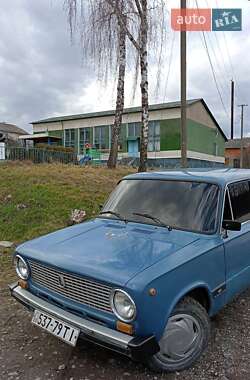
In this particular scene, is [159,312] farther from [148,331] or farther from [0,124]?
[0,124]

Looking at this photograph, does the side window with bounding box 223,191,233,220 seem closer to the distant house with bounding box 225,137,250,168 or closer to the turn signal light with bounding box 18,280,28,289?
the turn signal light with bounding box 18,280,28,289

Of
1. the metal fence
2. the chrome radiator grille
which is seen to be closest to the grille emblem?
the chrome radiator grille

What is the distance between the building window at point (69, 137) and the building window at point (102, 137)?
3389mm

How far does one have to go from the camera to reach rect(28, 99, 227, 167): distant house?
117 ft

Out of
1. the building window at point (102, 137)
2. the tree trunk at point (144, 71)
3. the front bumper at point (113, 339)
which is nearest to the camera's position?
the front bumper at point (113, 339)

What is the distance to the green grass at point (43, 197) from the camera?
7730 mm

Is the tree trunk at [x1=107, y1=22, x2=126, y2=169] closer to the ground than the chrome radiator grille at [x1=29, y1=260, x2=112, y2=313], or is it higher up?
higher up

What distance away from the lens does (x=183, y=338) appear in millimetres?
2805

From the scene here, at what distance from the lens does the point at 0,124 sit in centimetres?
7400

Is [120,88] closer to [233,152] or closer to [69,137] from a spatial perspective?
[69,137]

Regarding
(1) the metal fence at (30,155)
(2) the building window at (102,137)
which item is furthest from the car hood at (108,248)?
(2) the building window at (102,137)

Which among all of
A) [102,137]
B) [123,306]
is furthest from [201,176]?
[102,137]

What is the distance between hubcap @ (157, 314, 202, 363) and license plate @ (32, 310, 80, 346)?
0.68 meters

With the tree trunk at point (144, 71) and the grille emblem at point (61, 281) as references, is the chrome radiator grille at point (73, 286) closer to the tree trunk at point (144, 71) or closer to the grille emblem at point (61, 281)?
the grille emblem at point (61, 281)
